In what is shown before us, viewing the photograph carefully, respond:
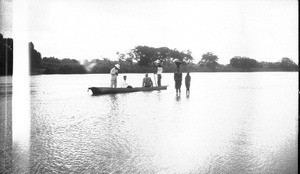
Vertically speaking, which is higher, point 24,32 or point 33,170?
point 24,32

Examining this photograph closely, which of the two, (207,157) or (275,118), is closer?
(207,157)

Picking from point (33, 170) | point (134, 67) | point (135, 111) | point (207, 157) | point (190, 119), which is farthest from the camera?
point (134, 67)

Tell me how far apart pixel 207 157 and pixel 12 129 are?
4.75 m

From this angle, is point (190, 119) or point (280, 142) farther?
point (190, 119)

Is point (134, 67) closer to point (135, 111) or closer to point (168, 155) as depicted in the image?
point (135, 111)

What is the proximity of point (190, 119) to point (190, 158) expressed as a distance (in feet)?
11.9

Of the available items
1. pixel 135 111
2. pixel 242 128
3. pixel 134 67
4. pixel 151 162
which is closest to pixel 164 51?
pixel 134 67

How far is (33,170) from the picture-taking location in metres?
3.69

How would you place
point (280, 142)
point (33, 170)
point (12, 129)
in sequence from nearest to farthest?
point (33, 170)
point (280, 142)
point (12, 129)

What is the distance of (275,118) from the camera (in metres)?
8.30

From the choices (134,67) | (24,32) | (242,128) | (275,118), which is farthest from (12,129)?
(134,67)

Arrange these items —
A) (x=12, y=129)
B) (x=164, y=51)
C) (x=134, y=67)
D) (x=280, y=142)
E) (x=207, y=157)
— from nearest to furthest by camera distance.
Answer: (x=207, y=157), (x=280, y=142), (x=12, y=129), (x=164, y=51), (x=134, y=67)

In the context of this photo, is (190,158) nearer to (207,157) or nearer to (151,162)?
(207,157)

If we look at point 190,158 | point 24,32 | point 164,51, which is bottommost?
point 190,158
